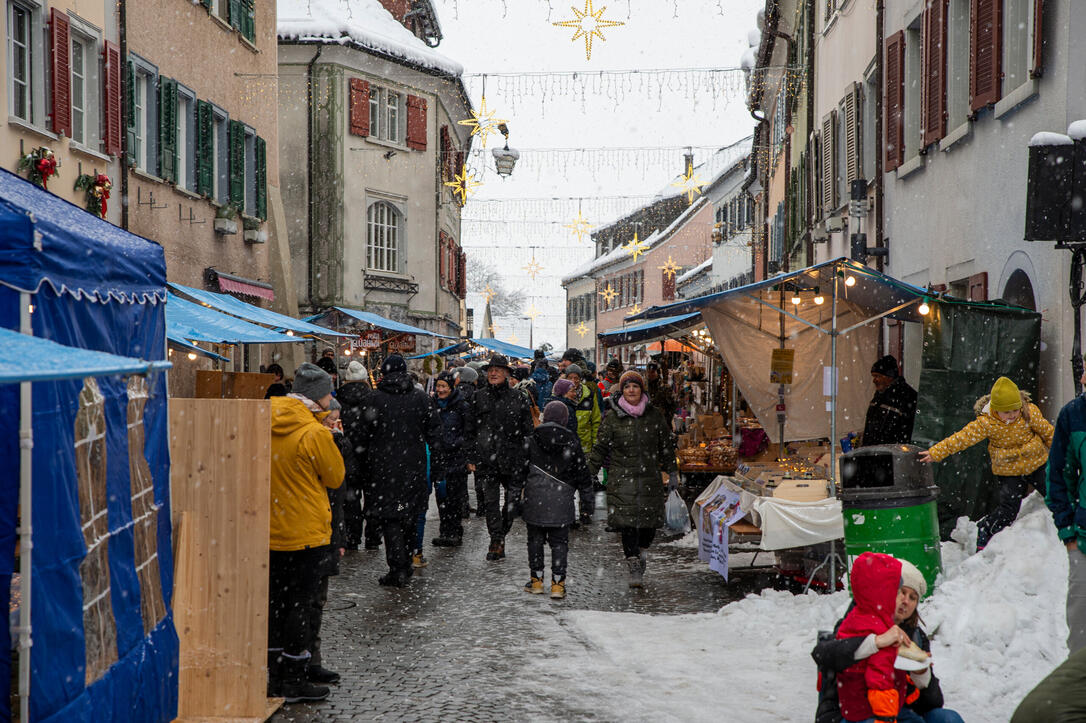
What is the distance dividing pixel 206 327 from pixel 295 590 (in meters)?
6.29

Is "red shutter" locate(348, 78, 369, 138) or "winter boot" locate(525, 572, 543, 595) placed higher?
"red shutter" locate(348, 78, 369, 138)

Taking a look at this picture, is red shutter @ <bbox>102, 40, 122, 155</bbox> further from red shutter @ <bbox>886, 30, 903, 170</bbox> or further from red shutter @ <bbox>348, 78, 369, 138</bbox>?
red shutter @ <bbox>348, 78, 369, 138</bbox>

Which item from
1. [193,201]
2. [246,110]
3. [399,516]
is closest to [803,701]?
[399,516]

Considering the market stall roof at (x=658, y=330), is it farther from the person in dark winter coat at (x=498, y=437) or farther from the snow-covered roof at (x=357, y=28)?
the snow-covered roof at (x=357, y=28)

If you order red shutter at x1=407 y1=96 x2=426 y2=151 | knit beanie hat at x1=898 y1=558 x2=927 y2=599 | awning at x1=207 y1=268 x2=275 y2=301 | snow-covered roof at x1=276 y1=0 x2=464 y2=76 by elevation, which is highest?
snow-covered roof at x1=276 y1=0 x2=464 y2=76

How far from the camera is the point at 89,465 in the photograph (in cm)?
495

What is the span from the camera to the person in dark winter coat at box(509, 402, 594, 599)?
31.8ft

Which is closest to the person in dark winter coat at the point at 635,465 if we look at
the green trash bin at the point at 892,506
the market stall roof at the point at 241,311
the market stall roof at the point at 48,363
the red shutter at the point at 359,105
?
the green trash bin at the point at 892,506

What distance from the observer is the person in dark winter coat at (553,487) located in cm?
970

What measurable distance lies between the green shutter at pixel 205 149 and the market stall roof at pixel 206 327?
18.0 ft

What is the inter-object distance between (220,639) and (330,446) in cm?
117

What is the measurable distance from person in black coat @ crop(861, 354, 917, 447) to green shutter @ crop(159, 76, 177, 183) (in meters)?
11.0

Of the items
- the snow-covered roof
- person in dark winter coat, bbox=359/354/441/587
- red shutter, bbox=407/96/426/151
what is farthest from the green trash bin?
red shutter, bbox=407/96/426/151

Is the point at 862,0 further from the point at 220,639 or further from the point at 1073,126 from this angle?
the point at 220,639
